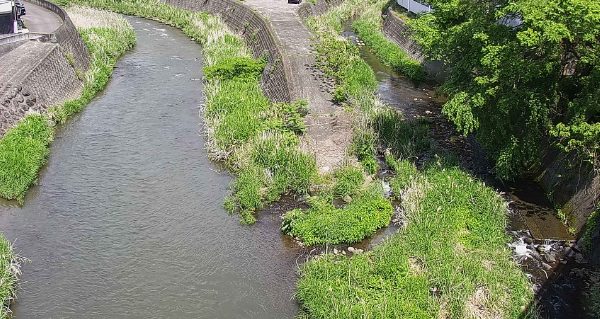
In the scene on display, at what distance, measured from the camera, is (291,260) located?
59.2ft

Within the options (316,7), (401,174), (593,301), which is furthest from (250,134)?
(316,7)

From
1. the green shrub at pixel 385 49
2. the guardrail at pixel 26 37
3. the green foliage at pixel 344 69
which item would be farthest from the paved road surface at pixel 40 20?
the green shrub at pixel 385 49

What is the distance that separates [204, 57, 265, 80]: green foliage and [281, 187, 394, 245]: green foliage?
13488 millimetres

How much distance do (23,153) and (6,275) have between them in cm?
812

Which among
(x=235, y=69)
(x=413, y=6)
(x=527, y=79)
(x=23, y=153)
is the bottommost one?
(x=23, y=153)

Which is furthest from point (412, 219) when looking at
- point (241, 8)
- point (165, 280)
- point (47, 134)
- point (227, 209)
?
point (241, 8)

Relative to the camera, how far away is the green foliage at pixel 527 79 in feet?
58.3

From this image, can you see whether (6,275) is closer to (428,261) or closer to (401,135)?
(428,261)

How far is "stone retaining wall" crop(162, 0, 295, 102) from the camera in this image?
100 feet

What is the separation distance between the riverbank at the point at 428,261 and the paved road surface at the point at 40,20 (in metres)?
24.3

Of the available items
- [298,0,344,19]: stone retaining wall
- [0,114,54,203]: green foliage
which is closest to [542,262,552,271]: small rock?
[0,114,54,203]: green foliage

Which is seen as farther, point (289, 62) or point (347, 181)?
point (289, 62)

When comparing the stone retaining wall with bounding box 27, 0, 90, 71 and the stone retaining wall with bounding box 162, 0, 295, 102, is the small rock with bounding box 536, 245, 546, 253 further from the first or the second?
the stone retaining wall with bounding box 27, 0, 90, 71

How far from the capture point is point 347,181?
850 inches
